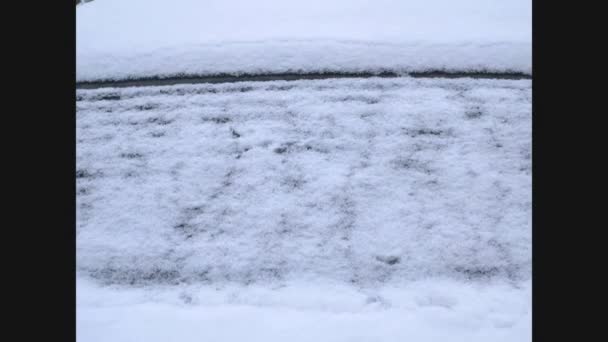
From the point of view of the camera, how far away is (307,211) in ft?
5.84

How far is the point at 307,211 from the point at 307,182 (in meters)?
0.16

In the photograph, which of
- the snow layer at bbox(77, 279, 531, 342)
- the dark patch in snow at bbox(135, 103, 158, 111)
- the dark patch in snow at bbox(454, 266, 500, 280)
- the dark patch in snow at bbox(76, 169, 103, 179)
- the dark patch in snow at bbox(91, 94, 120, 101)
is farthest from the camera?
the dark patch in snow at bbox(91, 94, 120, 101)

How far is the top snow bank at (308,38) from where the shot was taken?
2381 millimetres

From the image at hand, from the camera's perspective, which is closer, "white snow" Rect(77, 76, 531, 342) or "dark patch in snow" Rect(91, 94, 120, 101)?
"white snow" Rect(77, 76, 531, 342)

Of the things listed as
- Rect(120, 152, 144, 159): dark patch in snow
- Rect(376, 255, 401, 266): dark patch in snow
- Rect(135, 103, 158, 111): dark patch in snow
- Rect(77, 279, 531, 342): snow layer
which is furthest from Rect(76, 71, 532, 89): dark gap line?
Rect(77, 279, 531, 342): snow layer

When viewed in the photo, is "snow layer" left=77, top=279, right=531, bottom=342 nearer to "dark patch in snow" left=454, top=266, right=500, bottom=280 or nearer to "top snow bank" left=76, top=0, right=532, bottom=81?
"dark patch in snow" left=454, top=266, right=500, bottom=280

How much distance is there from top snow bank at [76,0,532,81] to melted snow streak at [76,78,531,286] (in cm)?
14

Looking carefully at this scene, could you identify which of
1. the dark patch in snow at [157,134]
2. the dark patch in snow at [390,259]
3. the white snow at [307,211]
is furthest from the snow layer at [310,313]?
the dark patch in snow at [157,134]

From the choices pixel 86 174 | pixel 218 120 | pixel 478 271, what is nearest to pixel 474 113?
→ pixel 478 271

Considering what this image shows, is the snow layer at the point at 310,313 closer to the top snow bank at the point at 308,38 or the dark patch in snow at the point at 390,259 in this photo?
the dark patch in snow at the point at 390,259

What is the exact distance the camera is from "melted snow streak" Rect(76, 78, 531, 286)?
1.63 m

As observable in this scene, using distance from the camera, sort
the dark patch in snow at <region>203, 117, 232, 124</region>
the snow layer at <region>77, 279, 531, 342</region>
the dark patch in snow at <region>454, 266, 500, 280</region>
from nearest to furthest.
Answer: the snow layer at <region>77, 279, 531, 342</region>, the dark patch in snow at <region>454, 266, 500, 280</region>, the dark patch in snow at <region>203, 117, 232, 124</region>

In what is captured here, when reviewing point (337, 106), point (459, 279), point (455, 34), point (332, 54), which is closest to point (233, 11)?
point (332, 54)
